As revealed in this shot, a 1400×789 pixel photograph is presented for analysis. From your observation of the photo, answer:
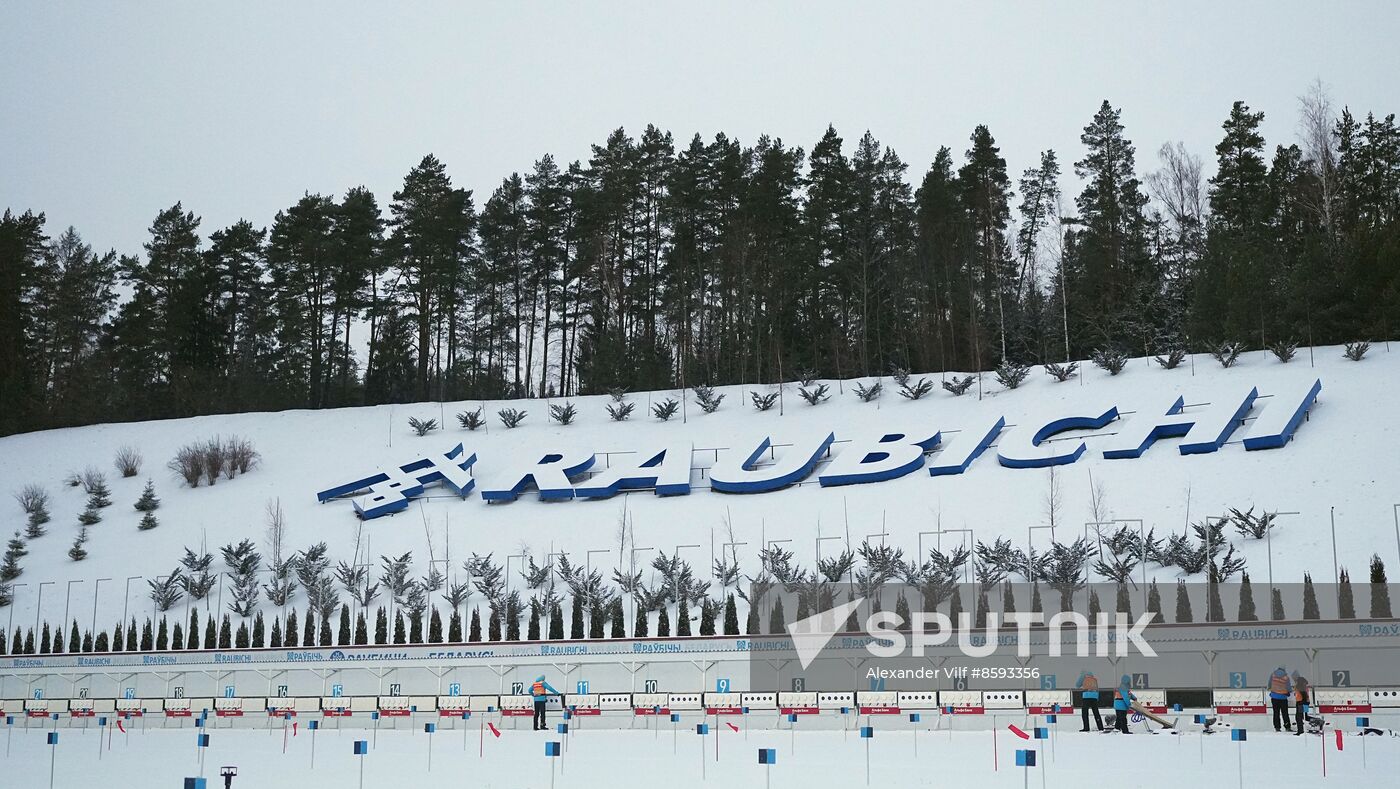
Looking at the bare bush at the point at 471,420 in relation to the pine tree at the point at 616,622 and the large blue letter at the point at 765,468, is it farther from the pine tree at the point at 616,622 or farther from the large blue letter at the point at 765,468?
the pine tree at the point at 616,622

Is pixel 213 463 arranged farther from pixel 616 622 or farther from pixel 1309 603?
pixel 1309 603

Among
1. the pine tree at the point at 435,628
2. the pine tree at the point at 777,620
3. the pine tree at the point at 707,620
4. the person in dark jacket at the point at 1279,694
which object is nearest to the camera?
the person in dark jacket at the point at 1279,694

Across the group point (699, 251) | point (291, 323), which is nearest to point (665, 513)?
point (699, 251)

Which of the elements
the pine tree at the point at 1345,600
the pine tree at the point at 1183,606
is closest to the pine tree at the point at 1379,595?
the pine tree at the point at 1345,600

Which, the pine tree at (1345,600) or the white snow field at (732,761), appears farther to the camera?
the pine tree at (1345,600)

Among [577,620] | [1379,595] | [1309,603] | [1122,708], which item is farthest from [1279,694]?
[577,620]

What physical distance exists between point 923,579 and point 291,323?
1449 inches

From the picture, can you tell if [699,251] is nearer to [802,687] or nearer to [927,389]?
[927,389]

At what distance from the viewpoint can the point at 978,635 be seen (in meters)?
26.8

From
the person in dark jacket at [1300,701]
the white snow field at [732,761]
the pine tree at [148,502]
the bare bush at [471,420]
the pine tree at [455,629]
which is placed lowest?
the white snow field at [732,761]

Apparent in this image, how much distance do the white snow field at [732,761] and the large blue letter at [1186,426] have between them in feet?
43.7

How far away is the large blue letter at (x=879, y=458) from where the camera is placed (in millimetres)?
36219

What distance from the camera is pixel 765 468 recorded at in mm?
38531

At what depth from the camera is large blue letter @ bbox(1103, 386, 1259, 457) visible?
3350cm
